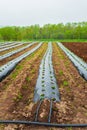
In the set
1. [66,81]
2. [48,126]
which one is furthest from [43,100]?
[66,81]

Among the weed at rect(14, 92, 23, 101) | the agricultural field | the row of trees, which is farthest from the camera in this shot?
the row of trees

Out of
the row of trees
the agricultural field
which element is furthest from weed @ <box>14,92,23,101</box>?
the row of trees

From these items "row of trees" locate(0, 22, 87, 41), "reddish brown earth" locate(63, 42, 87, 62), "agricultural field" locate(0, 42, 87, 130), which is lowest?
"row of trees" locate(0, 22, 87, 41)

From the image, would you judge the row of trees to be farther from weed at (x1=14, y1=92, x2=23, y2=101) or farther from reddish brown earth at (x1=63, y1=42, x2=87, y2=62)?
weed at (x1=14, y1=92, x2=23, y2=101)

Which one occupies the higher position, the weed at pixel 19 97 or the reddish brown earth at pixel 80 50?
the weed at pixel 19 97

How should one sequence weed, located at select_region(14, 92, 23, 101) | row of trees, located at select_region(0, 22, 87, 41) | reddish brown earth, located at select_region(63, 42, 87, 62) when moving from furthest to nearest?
row of trees, located at select_region(0, 22, 87, 41) → reddish brown earth, located at select_region(63, 42, 87, 62) → weed, located at select_region(14, 92, 23, 101)

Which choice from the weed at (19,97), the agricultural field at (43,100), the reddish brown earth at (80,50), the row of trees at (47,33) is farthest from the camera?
the row of trees at (47,33)

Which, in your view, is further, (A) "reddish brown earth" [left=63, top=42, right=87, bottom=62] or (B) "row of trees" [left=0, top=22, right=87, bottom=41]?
(B) "row of trees" [left=0, top=22, right=87, bottom=41]

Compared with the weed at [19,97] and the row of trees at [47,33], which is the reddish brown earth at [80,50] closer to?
the weed at [19,97]

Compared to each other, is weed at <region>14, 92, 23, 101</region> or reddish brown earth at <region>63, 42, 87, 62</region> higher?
weed at <region>14, 92, 23, 101</region>

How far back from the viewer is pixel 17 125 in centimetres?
497

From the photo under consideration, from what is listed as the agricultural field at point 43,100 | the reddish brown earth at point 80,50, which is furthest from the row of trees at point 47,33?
the agricultural field at point 43,100

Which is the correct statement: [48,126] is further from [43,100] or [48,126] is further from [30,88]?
[30,88]

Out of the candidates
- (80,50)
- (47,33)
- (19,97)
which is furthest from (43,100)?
(47,33)
